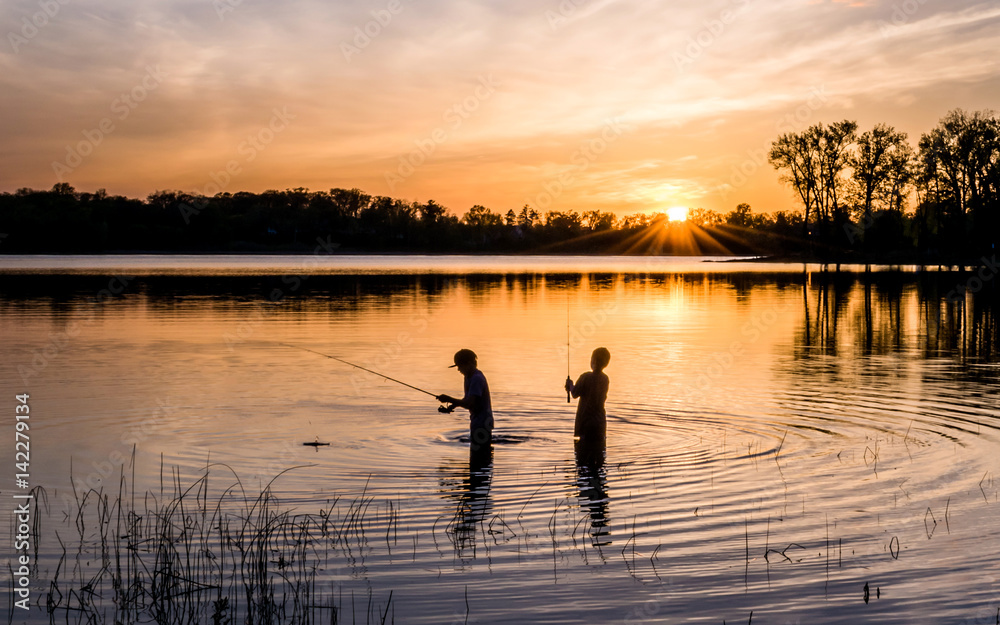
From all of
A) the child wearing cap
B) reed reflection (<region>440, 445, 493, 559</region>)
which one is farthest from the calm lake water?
the child wearing cap

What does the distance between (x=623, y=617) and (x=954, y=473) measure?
6636 millimetres

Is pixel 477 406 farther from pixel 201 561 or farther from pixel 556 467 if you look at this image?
pixel 201 561

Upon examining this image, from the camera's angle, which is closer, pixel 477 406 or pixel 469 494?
pixel 469 494

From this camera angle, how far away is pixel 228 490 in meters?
11.0

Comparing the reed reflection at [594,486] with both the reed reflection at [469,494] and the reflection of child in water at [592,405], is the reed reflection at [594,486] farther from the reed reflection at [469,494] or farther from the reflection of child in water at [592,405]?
the reed reflection at [469,494]

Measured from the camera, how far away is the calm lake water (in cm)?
768

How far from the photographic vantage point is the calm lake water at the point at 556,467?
7.68m

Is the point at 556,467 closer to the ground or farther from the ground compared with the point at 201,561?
closer to the ground

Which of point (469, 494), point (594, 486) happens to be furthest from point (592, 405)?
point (469, 494)

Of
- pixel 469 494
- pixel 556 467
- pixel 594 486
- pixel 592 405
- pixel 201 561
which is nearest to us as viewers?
pixel 201 561

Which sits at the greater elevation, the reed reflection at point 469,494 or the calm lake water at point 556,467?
the calm lake water at point 556,467

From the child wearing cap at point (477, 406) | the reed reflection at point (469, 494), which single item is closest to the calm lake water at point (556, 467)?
the reed reflection at point (469, 494)

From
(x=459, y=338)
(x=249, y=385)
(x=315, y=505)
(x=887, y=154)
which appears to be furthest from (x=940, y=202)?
(x=315, y=505)

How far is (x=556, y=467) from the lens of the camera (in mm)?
12547
